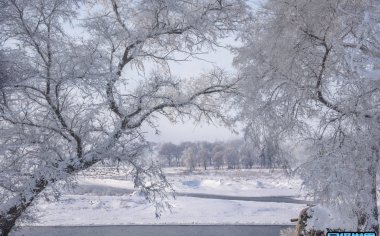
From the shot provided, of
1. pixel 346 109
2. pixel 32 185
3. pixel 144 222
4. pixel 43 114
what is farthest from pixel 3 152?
pixel 144 222

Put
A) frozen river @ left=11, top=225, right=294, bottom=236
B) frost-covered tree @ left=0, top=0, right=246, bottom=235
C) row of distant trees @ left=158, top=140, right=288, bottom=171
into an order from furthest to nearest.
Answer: row of distant trees @ left=158, top=140, right=288, bottom=171
frozen river @ left=11, top=225, right=294, bottom=236
frost-covered tree @ left=0, top=0, right=246, bottom=235

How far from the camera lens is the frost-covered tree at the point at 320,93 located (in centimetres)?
863

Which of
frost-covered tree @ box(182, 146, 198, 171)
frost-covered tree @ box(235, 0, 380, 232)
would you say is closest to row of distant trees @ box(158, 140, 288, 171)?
frost-covered tree @ box(182, 146, 198, 171)

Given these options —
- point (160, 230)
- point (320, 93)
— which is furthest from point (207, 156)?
point (320, 93)

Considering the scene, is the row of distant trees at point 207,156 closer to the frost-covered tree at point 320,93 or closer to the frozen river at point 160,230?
the frozen river at point 160,230

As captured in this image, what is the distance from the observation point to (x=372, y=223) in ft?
30.3

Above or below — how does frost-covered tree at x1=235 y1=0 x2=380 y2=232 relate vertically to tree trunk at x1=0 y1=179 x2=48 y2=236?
above

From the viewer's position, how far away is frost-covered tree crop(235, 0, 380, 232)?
863cm

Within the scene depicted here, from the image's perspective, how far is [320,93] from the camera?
9.55 m

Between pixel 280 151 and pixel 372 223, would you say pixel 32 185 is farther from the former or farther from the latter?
pixel 372 223

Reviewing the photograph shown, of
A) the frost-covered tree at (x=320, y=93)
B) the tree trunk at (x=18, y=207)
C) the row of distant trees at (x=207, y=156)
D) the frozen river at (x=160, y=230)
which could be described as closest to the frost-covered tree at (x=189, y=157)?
the row of distant trees at (x=207, y=156)

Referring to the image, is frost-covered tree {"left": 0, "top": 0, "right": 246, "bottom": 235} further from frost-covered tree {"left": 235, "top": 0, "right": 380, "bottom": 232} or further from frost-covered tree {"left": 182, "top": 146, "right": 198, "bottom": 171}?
frost-covered tree {"left": 182, "top": 146, "right": 198, "bottom": 171}

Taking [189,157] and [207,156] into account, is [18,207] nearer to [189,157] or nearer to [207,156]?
[189,157]

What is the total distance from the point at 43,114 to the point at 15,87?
140 cm
